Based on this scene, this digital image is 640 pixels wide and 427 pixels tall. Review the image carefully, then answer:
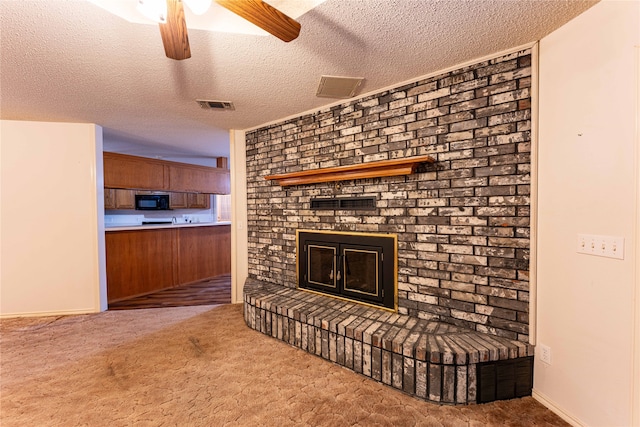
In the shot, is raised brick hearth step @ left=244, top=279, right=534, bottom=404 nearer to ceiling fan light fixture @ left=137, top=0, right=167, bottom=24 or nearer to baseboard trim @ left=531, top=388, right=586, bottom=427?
baseboard trim @ left=531, top=388, right=586, bottom=427

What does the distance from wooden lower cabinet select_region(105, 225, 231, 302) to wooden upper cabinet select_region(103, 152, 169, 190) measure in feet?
2.51

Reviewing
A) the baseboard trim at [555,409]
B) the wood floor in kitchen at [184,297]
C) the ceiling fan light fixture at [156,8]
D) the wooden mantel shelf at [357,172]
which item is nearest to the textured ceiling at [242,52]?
the ceiling fan light fixture at [156,8]

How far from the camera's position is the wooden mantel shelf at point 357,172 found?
6.66 ft

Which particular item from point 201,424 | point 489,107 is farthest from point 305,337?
point 489,107

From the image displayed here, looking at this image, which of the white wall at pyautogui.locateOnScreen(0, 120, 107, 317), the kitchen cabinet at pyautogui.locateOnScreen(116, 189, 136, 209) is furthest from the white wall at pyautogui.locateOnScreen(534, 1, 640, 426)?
the kitchen cabinet at pyautogui.locateOnScreen(116, 189, 136, 209)

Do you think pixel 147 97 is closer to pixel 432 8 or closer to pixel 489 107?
pixel 432 8

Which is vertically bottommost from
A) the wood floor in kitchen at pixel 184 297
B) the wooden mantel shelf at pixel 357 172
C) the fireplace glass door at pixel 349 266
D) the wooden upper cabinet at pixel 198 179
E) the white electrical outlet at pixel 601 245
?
the wood floor in kitchen at pixel 184 297

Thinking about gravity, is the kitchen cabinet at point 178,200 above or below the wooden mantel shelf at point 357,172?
below

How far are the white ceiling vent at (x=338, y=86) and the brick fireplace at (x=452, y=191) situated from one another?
16 cm

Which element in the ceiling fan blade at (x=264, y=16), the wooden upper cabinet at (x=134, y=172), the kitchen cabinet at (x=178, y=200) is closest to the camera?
the ceiling fan blade at (x=264, y=16)

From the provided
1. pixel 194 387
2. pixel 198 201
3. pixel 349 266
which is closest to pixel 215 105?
pixel 349 266

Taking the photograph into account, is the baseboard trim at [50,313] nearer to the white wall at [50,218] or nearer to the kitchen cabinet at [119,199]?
the white wall at [50,218]

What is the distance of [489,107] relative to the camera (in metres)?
1.85

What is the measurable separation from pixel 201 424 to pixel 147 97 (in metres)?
2.59
